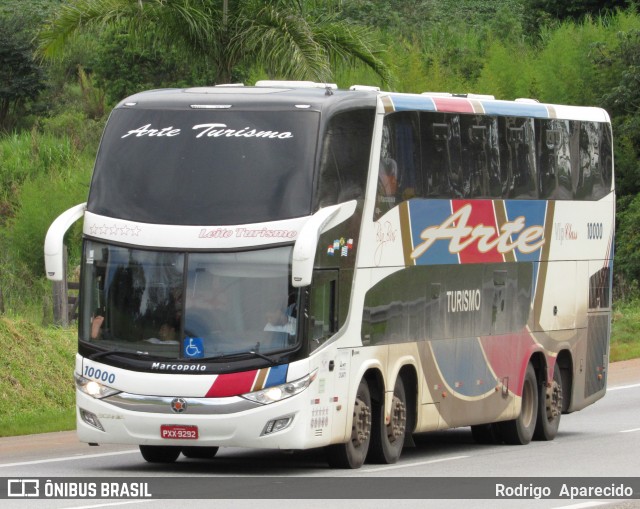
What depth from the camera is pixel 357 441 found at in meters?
16.2

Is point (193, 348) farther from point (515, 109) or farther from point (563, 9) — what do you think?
point (563, 9)

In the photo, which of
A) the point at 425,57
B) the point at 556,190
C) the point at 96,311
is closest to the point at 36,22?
the point at 425,57

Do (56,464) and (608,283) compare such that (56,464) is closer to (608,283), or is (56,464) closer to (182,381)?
(182,381)

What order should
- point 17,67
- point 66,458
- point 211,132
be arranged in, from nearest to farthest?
point 211,132
point 66,458
point 17,67

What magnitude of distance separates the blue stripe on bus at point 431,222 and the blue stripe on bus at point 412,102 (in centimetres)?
105

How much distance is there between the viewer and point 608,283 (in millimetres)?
22891

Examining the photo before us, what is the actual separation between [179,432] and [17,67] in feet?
139

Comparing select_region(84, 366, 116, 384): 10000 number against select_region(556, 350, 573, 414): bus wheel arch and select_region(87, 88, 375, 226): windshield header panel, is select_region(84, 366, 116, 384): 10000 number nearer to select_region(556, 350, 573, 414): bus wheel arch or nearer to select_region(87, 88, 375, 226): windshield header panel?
select_region(87, 88, 375, 226): windshield header panel

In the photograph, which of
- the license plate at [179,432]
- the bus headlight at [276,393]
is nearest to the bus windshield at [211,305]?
the bus headlight at [276,393]

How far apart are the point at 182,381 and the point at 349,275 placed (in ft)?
7.19

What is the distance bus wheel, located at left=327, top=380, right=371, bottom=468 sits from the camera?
16047 mm

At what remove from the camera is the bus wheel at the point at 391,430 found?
55.0ft

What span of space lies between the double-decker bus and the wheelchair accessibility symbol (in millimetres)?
14

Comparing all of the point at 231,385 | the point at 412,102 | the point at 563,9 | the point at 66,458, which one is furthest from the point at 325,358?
the point at 563,9
